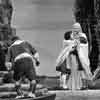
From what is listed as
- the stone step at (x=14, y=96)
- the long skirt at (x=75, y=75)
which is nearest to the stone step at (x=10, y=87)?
the stone step at (x=14, y=96)

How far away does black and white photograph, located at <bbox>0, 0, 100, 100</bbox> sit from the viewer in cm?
860

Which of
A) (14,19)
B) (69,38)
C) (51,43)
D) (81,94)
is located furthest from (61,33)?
(81,94)

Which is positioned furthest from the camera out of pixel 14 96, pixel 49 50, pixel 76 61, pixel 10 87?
pixel 49 50

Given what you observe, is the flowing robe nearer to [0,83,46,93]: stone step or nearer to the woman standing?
the woman standing

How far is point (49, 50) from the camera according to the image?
1409 centimetres

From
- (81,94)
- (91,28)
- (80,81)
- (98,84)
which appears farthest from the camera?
(91,28)

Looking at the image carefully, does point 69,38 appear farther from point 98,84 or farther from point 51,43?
point 51,43

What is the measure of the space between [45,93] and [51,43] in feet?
17.2

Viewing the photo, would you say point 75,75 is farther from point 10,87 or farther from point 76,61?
point 10,87

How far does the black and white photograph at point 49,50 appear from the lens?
860 centimetres

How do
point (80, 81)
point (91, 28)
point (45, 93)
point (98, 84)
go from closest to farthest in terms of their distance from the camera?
point (45, 93) → point (80, 81) → point (98, 84) → point (91, 28)

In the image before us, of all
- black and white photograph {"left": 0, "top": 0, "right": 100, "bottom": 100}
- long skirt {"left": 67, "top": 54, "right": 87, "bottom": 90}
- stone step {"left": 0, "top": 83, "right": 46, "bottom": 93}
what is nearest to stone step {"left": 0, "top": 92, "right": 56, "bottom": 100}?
black and white photograph {"left": 0, "top": 0, "right": 100, "bottom": 100}

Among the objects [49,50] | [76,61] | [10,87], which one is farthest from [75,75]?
[49,50]

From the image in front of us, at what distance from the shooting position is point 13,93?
9133 millimetres
